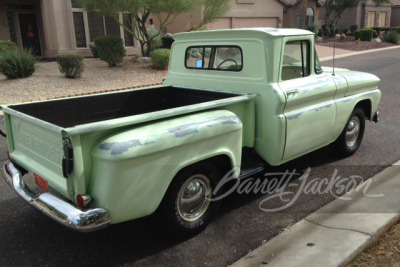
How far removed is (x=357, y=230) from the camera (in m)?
3.36

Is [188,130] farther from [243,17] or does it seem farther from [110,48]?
[243,17]

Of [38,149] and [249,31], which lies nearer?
[38,149]

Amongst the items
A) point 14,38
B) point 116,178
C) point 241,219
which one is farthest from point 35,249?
point 14,38

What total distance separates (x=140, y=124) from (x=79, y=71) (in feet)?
33.7

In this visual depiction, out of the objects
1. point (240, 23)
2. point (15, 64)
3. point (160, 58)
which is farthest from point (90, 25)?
point (240, 23)

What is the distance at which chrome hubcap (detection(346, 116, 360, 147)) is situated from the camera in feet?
17.3

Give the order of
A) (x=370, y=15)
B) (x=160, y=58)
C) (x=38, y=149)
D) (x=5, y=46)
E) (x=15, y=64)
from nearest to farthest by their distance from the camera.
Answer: (x=38, y=149)
(x=15, y=64)
(x=5, y=46)
(x=160, y=58)
(x=370, y=15)

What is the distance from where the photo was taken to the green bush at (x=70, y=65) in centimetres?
1220

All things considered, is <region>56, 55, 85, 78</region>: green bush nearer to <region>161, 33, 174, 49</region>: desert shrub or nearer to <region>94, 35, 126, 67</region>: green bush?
<region>94, 35, 126, 67</region>: green bush

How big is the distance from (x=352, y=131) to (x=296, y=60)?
1.60 m

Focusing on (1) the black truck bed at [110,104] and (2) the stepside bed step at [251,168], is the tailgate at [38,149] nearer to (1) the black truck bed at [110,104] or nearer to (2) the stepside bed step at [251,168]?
(1) the black truck bed at [110,104]

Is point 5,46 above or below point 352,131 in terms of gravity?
above

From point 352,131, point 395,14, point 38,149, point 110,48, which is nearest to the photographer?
point 38,149

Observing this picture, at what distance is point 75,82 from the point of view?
12.2 metres
